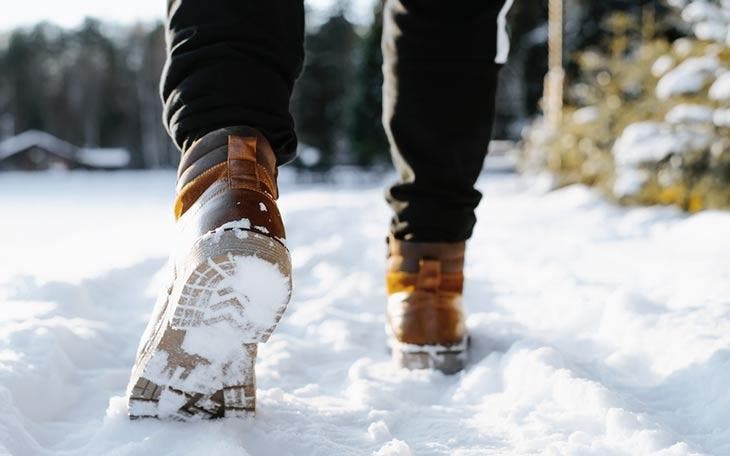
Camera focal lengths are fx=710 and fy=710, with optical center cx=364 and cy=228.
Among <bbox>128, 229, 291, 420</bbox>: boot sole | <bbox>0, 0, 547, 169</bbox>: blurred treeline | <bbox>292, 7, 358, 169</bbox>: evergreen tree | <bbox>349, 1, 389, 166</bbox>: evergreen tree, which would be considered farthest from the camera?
<bbox>292, 7, 358, 169</bbox>: evergreen tree

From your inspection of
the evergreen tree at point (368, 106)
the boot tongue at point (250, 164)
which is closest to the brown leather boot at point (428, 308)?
the boot tongue at point (250, 164)

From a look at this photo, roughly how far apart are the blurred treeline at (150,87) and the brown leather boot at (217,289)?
859 inches

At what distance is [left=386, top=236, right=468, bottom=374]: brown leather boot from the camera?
1.16 metres

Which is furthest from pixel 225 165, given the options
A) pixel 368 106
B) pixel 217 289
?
pixel 368 106

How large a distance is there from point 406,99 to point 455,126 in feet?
0.32

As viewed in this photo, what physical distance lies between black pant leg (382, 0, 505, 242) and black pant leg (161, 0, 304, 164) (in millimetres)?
347

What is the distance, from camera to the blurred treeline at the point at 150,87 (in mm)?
23109

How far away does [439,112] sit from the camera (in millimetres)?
1193

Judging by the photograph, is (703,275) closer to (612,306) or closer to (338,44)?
(612,306)

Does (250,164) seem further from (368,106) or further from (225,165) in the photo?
(368,106)

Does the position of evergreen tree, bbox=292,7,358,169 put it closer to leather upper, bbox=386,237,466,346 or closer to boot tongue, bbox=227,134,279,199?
leather upper, bbox=386,237,466,346

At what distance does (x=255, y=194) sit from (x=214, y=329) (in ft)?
0.53

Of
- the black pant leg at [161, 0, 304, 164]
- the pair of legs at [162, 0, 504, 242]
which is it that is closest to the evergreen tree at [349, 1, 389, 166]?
the pair of legs at [162, 0, 504, 242]

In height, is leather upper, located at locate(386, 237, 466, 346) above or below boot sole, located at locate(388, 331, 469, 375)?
above
